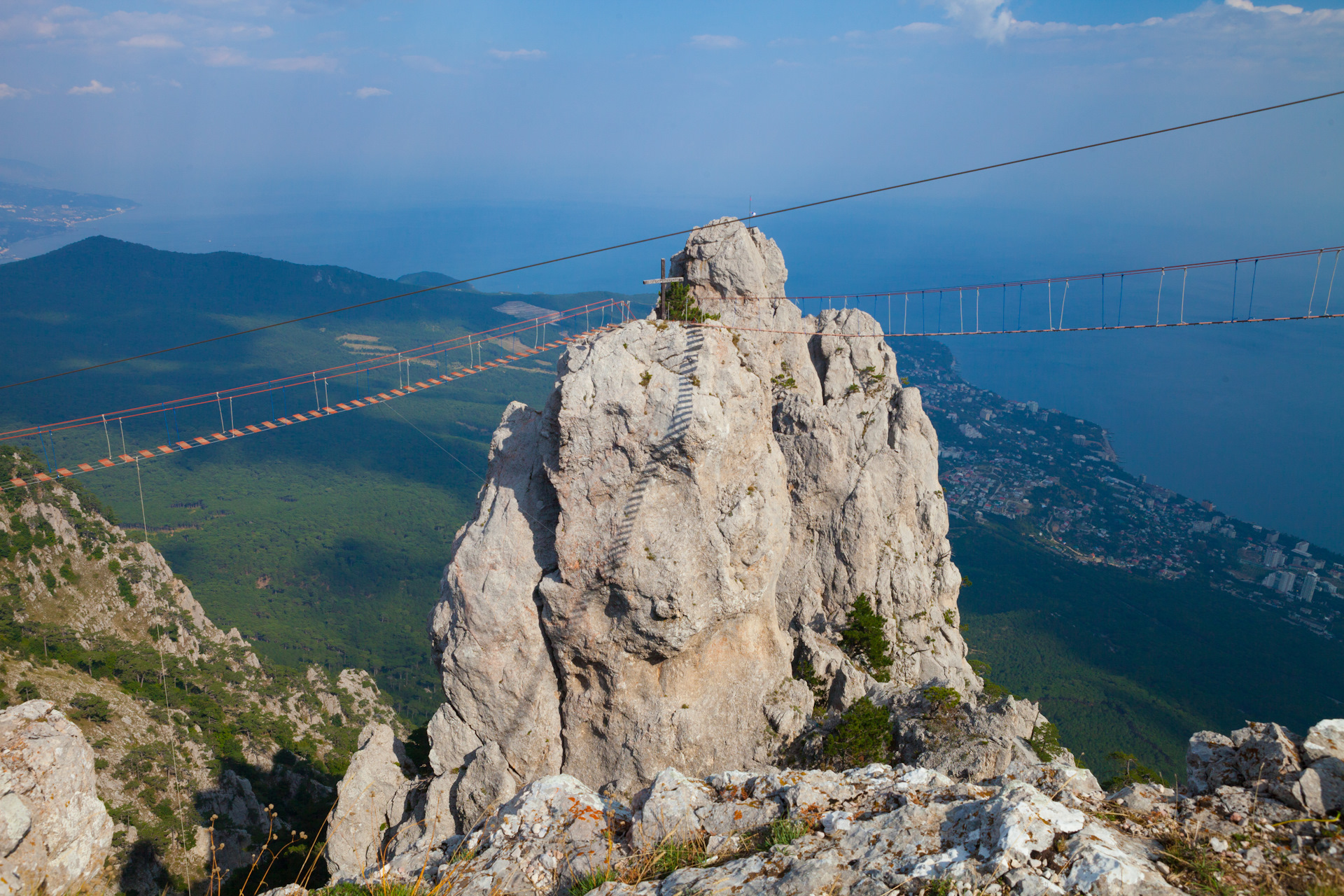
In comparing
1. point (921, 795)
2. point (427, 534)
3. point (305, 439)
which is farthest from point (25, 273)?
point (921, 795)

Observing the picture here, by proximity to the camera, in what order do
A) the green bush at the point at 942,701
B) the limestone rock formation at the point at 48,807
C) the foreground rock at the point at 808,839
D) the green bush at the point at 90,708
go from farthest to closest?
the green bush at the point at 90,708
the green bush at the point at 942,701
the limestone rock formation at the point at 48,807
the foreground rock at the point at 808,839

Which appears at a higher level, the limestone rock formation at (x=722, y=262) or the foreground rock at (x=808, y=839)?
the limestone rock formation at (x=722, y=262)

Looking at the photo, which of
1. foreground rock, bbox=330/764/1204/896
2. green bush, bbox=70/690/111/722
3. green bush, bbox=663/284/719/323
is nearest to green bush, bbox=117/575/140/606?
green bush, bbox=70/690/111/722

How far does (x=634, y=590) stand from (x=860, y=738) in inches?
334

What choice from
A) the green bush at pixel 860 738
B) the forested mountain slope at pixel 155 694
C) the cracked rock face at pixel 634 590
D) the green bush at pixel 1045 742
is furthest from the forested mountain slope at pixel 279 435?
the green bush at pixel 1045 742

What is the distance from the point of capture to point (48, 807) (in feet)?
53.7

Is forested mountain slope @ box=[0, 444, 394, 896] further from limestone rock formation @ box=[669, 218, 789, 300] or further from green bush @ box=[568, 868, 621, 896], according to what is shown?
limestone rock formation @ box=[669, 218, 789, 300]

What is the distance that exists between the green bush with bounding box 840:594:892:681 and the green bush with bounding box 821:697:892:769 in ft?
13.8

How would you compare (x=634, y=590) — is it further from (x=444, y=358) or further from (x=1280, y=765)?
(x=444, y=358)

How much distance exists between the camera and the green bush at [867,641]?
2825 centimetres

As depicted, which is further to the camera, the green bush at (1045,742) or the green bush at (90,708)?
the green bush at (90,708)

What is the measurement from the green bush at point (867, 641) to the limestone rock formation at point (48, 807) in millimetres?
23335

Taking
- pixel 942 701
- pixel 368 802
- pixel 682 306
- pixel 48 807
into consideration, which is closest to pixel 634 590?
pixel 942 701

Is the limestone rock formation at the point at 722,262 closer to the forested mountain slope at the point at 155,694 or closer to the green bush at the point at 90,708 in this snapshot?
the forested mountain slope at the point at 155,694
